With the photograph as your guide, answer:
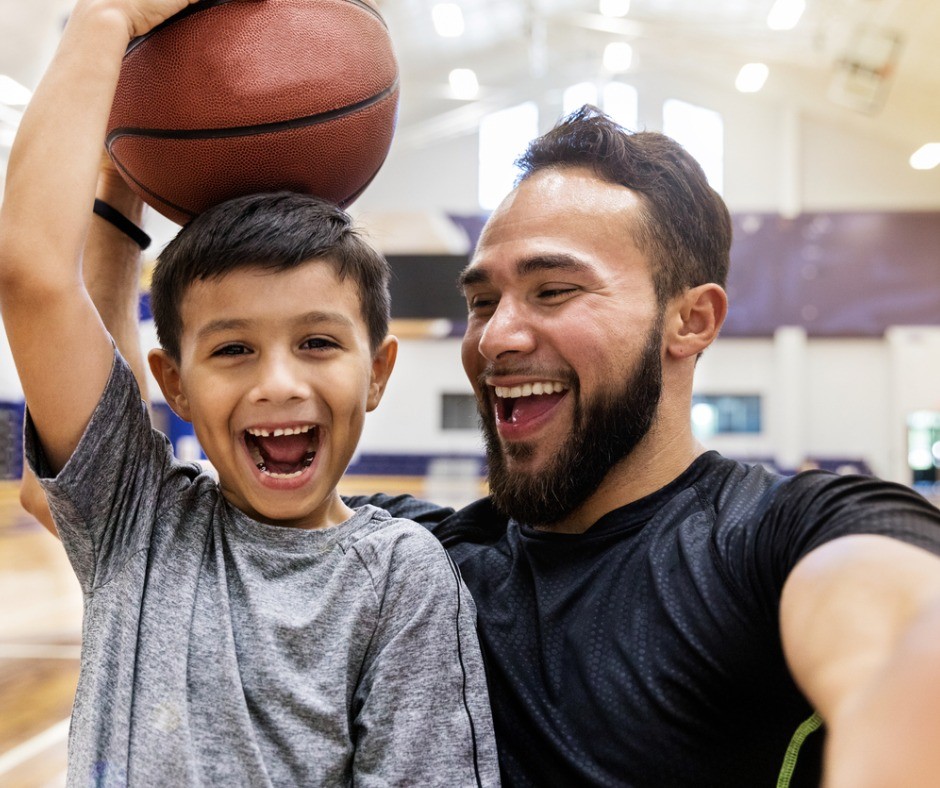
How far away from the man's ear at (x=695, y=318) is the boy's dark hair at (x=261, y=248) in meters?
0.41

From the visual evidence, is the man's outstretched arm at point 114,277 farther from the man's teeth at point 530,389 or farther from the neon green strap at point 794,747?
the neon green strap at point 794,747

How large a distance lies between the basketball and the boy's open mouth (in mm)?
315

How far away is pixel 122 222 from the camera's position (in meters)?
1.27

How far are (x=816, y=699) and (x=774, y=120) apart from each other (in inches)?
444

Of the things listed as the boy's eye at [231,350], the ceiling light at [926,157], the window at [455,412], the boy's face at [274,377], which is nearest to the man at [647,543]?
the boy's face at [274,377]

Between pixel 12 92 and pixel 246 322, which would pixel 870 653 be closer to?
pixel 246 322

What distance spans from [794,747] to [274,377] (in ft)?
2.18

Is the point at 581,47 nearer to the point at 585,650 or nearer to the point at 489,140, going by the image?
the point at 489,140

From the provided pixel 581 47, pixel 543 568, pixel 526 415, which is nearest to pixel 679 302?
pixel 526 415

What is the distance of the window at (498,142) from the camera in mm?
11172

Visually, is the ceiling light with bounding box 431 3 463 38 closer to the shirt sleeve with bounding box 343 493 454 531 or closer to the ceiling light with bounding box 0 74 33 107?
the ceiling light with bounding box 0 74 33 107

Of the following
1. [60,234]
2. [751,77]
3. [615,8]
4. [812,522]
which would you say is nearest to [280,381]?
[60,234]

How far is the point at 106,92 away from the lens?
0.96m

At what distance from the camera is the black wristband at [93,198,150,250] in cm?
125
